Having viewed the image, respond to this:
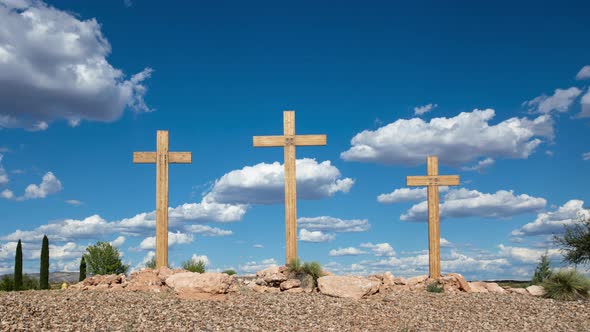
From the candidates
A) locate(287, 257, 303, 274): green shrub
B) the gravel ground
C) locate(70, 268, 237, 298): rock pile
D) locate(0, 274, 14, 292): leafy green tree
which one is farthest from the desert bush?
locate(287, 257, 303, 274): green shrub

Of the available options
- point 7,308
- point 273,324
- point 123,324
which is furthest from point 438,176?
point 7,308

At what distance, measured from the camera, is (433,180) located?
Result: 2075 cm

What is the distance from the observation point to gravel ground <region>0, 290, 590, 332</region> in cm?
1173

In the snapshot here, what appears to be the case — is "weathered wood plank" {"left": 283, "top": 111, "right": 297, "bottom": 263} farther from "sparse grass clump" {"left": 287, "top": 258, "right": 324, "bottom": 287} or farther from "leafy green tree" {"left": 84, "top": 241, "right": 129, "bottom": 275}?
"leafy green tree" {"left": 84, "top": 241, "right": 129, "bottom": 275}

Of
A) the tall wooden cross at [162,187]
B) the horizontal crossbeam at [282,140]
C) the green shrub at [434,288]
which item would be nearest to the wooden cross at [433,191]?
the green shrub at [434,288]

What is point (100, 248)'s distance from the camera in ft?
84.0

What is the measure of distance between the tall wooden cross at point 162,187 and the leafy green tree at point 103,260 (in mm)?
7493

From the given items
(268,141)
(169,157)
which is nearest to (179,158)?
(169,157)

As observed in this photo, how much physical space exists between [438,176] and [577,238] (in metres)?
7.37

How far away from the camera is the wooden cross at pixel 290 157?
18578 millimetres

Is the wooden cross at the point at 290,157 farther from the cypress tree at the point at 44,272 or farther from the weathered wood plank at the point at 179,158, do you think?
the cypress tree at the point at 44,272

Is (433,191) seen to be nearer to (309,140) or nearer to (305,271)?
(309,140)

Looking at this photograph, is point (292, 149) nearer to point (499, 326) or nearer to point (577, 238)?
point (499, 326)

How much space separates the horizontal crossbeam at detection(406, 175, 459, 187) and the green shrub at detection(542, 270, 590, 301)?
466cm
